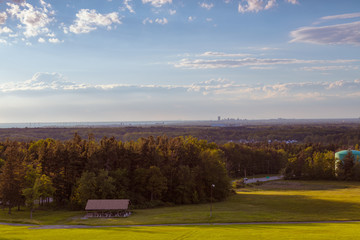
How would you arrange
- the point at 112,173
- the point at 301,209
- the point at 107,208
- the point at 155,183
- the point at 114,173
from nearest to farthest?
the point at 107,208 < the point at 301,209 < the point at 114,173 < the point at 112,173 < the point at 155,183

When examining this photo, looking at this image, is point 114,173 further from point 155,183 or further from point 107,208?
point 107,208

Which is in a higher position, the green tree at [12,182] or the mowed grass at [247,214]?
the green tree at [12,182]

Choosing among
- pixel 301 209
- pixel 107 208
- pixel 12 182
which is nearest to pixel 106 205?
pixel 107 208

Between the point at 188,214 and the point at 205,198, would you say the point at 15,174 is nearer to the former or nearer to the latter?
the point at 188,214

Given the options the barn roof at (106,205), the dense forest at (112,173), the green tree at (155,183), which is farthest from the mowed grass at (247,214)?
the green tree at (155,183)

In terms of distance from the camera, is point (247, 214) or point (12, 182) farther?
point (12, 182)

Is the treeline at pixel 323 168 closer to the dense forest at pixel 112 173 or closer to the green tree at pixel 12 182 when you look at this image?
the dense forest at pixel 112 173

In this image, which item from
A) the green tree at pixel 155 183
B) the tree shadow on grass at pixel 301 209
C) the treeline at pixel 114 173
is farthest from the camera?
the green tree at pixel 155 183

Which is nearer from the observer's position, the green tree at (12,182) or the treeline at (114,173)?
the green tree at (12,182)

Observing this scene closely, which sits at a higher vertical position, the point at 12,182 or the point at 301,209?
the point at 12,182
